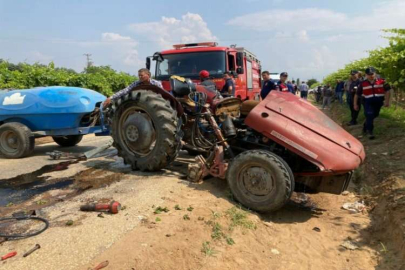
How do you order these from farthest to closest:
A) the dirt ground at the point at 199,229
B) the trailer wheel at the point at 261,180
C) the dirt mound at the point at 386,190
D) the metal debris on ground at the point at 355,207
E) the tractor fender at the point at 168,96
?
the tractor fender at the point at 168,96
the metal debris on ground at the point at 355,207
the trailer wheel at the point at 261,180
the dirt mound at the point at 386,190
the dirt ground at the point at 199,229

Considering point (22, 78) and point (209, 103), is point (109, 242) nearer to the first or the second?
point (209, 103)

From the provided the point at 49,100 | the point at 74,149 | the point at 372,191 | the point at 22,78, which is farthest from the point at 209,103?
the point at 22,78

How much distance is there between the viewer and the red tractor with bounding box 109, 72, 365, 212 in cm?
388

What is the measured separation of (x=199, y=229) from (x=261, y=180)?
998mm

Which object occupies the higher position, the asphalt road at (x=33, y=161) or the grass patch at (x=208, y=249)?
the asphalt road at (x=33, y=161)

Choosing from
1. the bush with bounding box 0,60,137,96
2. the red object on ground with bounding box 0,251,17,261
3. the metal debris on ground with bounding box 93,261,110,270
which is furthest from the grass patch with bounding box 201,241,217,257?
the bush with bounding box 0,60,137,96

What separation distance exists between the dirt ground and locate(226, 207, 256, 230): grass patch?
1 centimetres

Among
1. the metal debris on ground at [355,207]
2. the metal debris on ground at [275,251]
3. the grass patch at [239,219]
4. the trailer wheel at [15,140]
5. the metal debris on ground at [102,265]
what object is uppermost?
the trailer wheel at [15,140]

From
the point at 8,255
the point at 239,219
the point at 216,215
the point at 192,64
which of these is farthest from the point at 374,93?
the point at 8,255

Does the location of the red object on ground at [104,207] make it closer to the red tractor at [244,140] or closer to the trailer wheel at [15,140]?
the red tractor at [244,140]

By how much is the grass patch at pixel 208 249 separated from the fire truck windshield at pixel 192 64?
557 centimetres

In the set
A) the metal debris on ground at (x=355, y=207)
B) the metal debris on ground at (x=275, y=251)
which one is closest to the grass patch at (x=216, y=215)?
the metal debris on ground at (x=275, y=251)

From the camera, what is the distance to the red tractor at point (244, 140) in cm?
388

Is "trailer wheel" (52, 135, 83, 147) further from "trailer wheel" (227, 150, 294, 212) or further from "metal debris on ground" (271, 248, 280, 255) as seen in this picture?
"metal debris on ground" (271, 248, 280, 255)
